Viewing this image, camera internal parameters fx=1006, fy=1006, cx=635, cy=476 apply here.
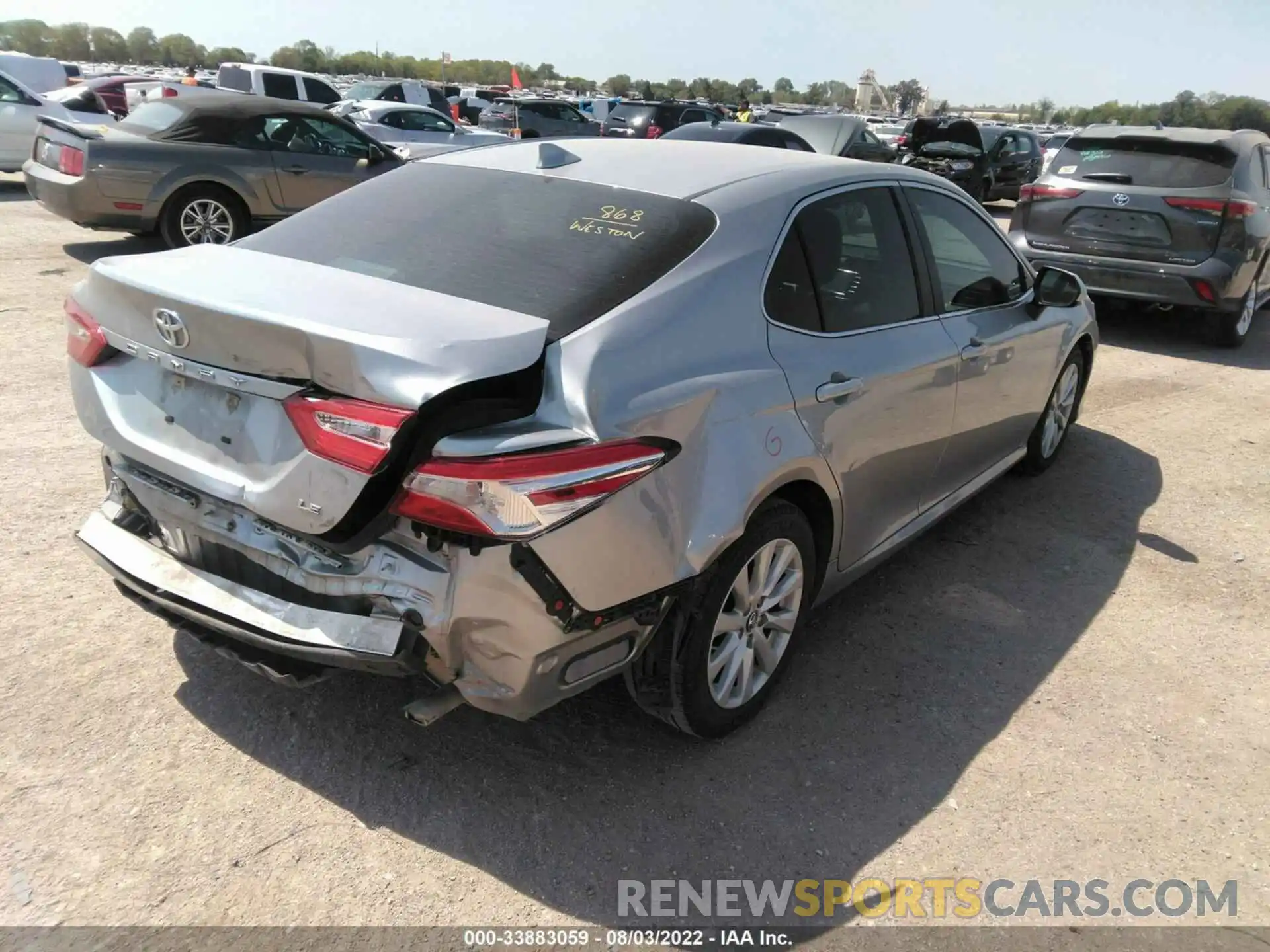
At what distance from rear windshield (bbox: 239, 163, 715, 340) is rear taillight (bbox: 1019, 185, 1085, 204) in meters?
6.92

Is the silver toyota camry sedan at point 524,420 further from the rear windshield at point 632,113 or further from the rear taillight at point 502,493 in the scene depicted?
the rear windshield at point 632,113

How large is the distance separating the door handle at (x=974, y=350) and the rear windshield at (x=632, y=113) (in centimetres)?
1839

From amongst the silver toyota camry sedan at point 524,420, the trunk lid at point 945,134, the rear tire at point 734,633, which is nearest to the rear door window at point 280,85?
the trunk lid at point 945,134

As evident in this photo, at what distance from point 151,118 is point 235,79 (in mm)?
12508

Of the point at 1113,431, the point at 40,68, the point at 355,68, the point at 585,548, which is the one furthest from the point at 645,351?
the point at 355,68

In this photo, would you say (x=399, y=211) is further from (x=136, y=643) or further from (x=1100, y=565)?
(x=1100, y=565)

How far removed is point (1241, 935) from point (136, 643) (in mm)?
3442

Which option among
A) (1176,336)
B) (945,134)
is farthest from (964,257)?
(945,134)

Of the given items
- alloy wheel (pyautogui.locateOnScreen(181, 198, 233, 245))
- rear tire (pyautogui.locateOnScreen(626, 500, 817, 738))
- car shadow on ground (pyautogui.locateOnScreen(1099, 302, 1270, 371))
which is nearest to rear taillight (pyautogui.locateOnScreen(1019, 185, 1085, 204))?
car shadow on ground (pyautogui.locateOnScreen(1099, 302, 1270, 371))

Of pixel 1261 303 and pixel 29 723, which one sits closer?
pixel 29 723

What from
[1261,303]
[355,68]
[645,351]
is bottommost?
[355,68]

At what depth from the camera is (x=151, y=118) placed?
9.45m

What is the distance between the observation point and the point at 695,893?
262cm

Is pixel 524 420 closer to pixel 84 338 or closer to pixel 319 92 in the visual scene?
pixel 84 338
